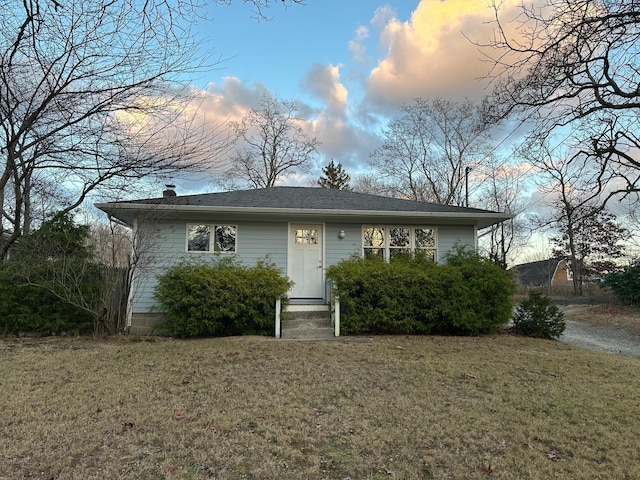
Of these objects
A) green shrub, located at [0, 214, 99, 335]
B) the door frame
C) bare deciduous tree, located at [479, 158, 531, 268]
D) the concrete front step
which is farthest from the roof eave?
bare deciduous tree, located at [479, 158, 531, 268]

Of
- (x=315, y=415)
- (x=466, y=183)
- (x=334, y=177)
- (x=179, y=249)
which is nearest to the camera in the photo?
(x=315, y=415)

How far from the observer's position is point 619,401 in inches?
175

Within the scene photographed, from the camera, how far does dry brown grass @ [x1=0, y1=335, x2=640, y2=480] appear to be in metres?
2.88

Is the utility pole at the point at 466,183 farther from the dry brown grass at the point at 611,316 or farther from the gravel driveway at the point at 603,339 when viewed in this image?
the gravel driveway at the point at 603,339

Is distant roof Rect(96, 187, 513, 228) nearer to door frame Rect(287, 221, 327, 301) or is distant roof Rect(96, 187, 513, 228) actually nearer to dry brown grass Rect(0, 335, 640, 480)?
door frame Rect(287, 221, 327, 301)

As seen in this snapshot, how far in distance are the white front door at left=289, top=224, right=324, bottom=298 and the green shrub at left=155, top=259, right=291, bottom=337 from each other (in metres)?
1.34

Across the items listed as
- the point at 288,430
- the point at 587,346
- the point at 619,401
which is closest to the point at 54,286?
the point at 288,430

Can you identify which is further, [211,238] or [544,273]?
[544,273]

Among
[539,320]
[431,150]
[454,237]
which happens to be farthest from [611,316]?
[431,150]

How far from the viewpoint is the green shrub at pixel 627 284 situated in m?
14.6

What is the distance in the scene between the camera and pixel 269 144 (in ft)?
96.9

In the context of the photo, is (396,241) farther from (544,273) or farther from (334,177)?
(334,177)

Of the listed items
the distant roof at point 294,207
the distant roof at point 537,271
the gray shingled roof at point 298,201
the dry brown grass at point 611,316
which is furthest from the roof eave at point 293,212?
the distant roof at point 537,271

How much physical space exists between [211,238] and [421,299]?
520 cm
